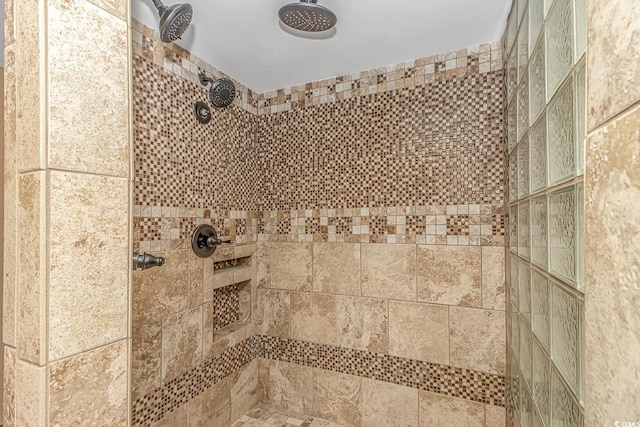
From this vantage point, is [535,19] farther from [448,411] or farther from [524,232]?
[448,411]

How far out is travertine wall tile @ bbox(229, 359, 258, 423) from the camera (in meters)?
1.95

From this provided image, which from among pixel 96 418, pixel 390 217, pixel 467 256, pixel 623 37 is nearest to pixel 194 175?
pixel 390 217

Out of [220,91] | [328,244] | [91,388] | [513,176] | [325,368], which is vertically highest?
[220,91]

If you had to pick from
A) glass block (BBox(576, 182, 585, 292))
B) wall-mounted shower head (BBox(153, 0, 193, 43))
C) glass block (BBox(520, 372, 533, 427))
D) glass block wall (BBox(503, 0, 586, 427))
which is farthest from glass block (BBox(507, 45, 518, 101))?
wall-mounted shower head (BBox(153, 0, 193, 43))

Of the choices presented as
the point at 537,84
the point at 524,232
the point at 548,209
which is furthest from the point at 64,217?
the point at 524,232

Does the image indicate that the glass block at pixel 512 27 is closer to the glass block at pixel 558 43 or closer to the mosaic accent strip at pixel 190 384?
the glass block at pixel 558 43

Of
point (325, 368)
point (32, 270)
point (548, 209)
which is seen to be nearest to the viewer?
point (32, 270)

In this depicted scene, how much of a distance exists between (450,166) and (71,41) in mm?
1571

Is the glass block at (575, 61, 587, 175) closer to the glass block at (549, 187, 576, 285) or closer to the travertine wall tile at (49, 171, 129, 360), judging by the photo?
the glass block at (549, 187, 576, 285)

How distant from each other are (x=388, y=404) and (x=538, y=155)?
1.49 meters

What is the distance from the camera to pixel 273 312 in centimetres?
212

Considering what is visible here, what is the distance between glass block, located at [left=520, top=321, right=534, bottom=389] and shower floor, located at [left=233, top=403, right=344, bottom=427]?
1.19m

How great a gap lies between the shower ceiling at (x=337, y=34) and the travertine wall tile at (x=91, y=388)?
52.0 inches

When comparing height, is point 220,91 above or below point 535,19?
above
